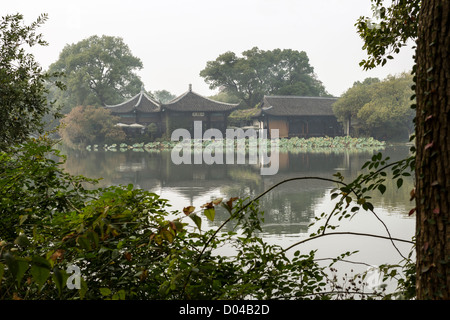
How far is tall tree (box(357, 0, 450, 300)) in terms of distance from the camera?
Result: 1.48 meters

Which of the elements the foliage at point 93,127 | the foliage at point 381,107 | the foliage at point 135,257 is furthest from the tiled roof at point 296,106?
the foliage at point 135,257

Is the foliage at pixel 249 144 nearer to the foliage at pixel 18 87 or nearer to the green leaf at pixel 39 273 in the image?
the foliage at pixel 18 87

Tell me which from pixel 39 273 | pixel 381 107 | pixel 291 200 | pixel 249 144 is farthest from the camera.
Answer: pixel 249 144

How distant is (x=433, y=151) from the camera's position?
58.9 inches

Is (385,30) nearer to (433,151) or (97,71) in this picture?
(433,151)

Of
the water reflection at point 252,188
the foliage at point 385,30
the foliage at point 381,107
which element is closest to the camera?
the foliage at point 385,30

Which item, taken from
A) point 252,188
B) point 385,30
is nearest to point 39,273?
point 385,30

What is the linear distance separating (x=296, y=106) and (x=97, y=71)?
1780 cm

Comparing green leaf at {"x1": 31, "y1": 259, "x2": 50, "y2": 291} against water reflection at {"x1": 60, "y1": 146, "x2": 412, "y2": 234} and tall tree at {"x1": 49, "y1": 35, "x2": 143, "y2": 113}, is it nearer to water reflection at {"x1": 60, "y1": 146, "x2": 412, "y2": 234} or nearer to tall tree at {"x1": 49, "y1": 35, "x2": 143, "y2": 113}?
water reflection at {"x1": 60, "y1": 146, "x2": 412, "y2": 234}

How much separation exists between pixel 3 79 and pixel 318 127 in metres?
35.3

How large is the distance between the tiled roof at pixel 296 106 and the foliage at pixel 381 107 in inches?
140

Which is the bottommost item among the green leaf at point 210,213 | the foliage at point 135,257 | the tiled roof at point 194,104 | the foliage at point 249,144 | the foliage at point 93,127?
the foliage at point 135,257

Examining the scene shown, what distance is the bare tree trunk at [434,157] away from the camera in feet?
4.84

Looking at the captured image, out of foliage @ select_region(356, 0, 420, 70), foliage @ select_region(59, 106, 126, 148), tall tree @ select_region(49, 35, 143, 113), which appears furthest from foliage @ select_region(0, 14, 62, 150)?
tall tree @ select_region(49, 35, 143, 113)
